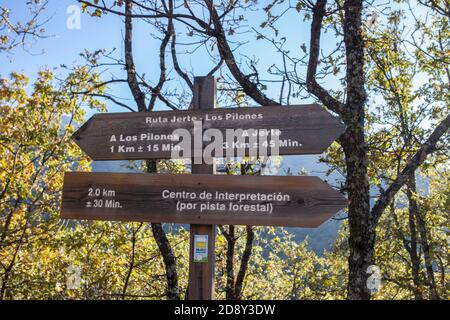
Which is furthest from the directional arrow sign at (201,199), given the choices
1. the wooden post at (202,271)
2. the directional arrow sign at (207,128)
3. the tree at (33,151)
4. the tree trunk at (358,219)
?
the tree at (33,151)

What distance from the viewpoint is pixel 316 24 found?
5.90 meters

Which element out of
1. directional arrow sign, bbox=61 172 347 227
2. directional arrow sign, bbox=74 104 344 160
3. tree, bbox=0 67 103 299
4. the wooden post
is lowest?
the wooden post

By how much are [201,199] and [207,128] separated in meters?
0.72

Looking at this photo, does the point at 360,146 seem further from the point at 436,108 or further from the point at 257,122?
the point at 436,108

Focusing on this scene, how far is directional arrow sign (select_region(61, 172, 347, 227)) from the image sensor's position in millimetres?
3389

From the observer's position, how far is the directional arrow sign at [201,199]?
3.39 m

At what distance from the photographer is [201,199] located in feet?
11.7

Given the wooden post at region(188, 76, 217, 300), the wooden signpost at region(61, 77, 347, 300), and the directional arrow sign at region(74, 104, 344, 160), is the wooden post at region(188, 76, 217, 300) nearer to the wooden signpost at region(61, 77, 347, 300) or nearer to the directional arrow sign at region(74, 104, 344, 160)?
the wooden signpost at region(61, 77, 347, 300)

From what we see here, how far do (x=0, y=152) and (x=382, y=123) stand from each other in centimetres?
1101

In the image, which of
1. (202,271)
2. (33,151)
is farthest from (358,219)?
(33,151)

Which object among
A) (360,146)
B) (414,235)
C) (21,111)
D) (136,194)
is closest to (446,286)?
(414,235)

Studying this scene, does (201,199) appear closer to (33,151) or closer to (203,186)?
(203,186)

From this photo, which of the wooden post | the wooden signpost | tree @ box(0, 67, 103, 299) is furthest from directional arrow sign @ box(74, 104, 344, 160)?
tree @ box(0, 67, 103, 299)
